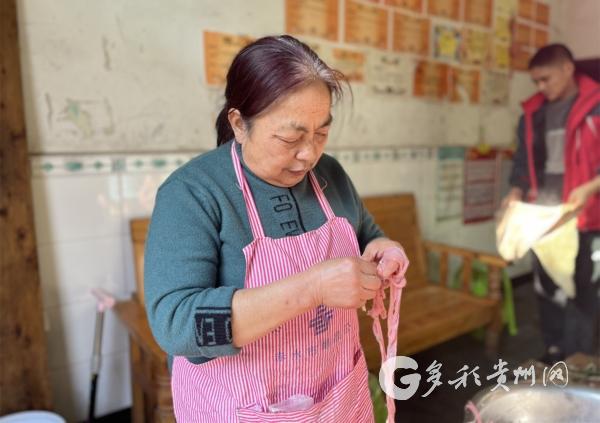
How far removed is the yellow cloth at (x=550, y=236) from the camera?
4.72 ft

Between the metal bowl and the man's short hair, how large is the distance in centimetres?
97

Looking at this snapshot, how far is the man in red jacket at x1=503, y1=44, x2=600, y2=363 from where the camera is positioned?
1324 millimetres

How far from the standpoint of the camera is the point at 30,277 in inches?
52.7

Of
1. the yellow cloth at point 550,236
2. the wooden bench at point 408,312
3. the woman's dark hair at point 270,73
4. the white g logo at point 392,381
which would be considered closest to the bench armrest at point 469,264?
the wooden bench at point 408,312

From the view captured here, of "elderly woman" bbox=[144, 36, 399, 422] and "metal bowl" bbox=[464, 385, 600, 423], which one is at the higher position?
"elderly woman" bbox=[144, 36, 399, 422]

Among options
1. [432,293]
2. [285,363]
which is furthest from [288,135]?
[432,293]

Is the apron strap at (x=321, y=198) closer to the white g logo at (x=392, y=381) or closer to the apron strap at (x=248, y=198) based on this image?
the apron strap at (x=248, y=198)

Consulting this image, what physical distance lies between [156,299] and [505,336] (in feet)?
4.39

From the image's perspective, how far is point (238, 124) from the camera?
0.74m

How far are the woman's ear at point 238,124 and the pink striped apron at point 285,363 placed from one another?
1.1 inches

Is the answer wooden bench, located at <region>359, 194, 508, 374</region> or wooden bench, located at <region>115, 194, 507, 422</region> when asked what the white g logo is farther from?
wooden bench, located at <region>359, 194, 508, 374</region>

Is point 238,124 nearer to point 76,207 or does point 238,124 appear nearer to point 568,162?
point 76,207

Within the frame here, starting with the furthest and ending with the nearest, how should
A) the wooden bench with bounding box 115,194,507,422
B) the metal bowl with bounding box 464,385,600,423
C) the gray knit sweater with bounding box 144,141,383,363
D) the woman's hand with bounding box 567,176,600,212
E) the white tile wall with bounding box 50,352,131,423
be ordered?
the white tile wall with bounding box 50,352,131,423
the woman's hand with bounding box 567,176,600,212
the wooden bench with bounding box 115,194,507,422
the metal bowl with bounding box 464,385,600,423
the gray knit sweater with bounding box 144,141,383,363

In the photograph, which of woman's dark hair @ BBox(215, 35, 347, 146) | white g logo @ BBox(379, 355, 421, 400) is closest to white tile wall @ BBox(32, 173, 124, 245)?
woman's dark hair @ BBox(215, 35, 347, 146)
